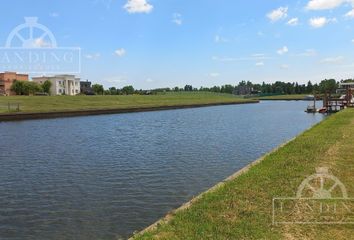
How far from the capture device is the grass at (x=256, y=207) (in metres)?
7.00

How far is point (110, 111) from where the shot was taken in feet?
231

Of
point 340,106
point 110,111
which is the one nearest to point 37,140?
point 110,111

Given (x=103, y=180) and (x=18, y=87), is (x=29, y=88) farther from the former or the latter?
(x=103, y=180)

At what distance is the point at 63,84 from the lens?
154 metres

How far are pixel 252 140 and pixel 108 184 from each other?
15.4 metres

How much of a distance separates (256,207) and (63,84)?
503ft

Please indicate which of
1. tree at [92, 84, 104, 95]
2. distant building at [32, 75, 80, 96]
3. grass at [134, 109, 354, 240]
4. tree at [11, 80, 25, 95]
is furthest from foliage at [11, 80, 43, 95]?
grass at [134, 109, 354, 240]

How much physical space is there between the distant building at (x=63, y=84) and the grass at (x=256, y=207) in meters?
142

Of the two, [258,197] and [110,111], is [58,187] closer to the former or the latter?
[258,197]

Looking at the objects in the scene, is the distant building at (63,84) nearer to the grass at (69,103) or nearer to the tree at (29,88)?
the tree at (29,88)

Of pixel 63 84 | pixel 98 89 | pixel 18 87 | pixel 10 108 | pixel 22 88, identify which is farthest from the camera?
pixel 63 84


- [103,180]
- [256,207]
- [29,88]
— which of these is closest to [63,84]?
[29,88]

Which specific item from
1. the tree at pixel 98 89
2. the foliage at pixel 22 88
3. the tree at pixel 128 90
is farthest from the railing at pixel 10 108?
the tree at pixel 128 90

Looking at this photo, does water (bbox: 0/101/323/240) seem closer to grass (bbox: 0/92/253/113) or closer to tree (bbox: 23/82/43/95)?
grass (bbox: 0/92/253/113)
